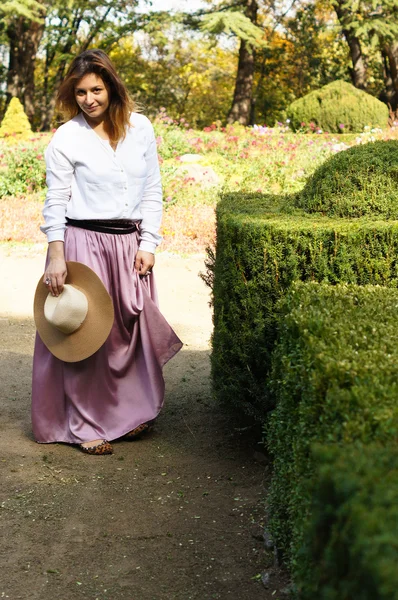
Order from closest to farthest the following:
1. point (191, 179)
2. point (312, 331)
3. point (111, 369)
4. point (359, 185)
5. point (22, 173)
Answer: point (312, 331)
point (359, 185)
point (111, 369)
point (191, 179)
point (22, 173)

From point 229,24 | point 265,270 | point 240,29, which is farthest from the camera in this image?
point 240,29

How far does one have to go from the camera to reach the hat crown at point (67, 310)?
13.6 feet

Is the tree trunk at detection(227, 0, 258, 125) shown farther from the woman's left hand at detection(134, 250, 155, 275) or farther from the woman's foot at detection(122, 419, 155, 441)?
the woman's foot at detection(122, 419, 155, 441)

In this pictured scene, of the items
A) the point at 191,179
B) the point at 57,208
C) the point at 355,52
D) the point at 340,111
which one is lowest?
the point at 191,179

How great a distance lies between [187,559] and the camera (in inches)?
123

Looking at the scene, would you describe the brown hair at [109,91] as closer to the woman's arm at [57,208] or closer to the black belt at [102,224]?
the woman's arm at [57,208]

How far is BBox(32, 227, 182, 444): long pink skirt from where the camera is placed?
4.27m

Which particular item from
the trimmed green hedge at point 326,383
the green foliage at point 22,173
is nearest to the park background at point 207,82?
the green foliage at point 22,173

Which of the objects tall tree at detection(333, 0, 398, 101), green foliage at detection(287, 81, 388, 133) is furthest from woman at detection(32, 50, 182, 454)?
tall tree at detection(333, 0, 398, 101)

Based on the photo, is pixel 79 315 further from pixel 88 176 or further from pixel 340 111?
pixel 340 111

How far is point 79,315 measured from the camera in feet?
13.7

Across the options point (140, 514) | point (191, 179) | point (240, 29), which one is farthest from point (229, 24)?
point (140, 514)

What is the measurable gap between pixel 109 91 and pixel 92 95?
0.12 metres

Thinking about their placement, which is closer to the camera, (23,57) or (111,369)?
(111,369)
